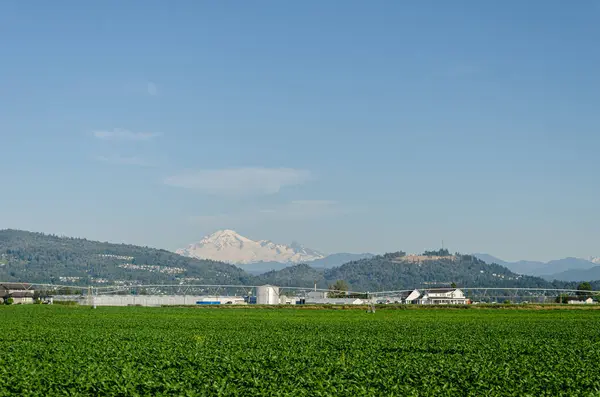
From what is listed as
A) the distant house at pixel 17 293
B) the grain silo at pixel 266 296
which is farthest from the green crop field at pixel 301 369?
the distant house at pixel 17 293

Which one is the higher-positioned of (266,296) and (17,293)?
(17,293)

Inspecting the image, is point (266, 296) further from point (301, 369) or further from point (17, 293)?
point (301, 369)

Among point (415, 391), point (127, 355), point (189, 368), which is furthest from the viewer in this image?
point (127, 355)

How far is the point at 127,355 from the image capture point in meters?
30.3

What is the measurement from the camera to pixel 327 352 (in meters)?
31.9

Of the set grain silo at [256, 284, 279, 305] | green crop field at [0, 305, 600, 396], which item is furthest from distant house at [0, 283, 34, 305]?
green crop field at [0, 305, 600, 396]

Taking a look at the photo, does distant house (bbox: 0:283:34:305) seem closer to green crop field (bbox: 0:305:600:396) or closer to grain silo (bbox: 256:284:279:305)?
grain silo (bbox: 256:284:279:305)

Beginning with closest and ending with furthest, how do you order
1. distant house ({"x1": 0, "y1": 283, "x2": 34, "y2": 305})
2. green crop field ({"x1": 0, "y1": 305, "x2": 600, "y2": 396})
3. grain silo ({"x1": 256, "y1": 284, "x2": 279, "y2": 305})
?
green crop field ({"x1": 0, "y1": 305, "x2": 600, "y2": 396})
distant house ({"x1": 0, "y1": 283, "x2": 34, "y2": 305})
grain silo ({"x1": 256, "y1": 284, "x2": 279, "y2": 305})

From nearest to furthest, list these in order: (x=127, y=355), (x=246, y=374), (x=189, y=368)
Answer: (x=246, y=374)
(x=189, y=368)
(x=127, y=355)

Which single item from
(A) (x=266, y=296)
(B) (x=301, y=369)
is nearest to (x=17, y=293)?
(A) (x=266, y=296)

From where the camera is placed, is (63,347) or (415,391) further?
(63,347)

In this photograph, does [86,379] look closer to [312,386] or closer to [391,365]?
[312,386]

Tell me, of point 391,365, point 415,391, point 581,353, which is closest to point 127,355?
point 391,365

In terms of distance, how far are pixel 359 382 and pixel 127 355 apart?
11.9 meters
